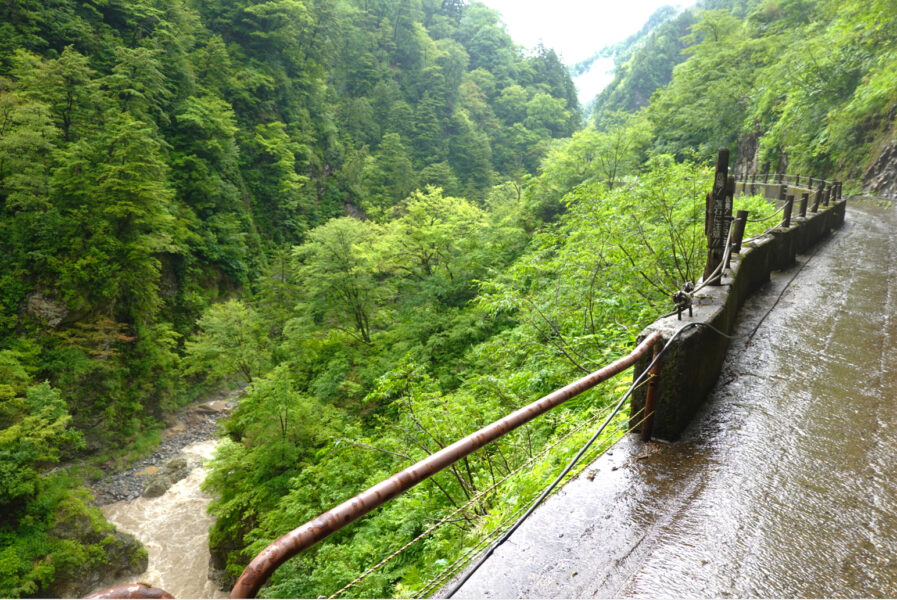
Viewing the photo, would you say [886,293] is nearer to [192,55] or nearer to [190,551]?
[190,551]

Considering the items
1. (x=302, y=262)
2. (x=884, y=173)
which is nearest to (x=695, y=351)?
(x=884, y=173)

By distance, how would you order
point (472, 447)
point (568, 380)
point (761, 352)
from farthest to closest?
point (568, 380)
point (761, 352)
point (472, 447)

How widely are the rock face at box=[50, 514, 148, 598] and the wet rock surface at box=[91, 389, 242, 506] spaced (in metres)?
2.94

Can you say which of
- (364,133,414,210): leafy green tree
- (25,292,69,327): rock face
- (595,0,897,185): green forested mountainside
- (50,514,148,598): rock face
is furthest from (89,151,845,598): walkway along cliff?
(364,133,414,210): leafy green tree

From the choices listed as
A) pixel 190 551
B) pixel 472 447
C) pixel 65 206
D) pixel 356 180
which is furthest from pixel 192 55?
pixel 472 447

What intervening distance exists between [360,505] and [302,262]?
Result: 30320 millimetres

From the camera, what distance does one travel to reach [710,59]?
1157 inches

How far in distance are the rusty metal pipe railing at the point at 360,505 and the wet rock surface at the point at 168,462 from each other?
18.6 meters

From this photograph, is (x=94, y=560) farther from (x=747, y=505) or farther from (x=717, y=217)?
(x=717, y=217)

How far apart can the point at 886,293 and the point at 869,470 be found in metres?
5.54

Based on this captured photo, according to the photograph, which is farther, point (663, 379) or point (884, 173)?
point (884, 173)

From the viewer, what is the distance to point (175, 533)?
13.9m

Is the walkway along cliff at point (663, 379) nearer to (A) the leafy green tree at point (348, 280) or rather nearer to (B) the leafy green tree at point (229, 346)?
(A) the leafy green tree at point (348, 280)

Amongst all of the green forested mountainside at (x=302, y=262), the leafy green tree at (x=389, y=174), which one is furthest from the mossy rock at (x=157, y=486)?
the leafy green tree at (x=389, y=174)
